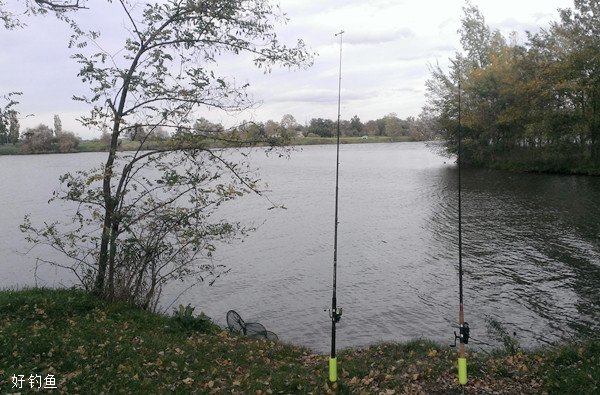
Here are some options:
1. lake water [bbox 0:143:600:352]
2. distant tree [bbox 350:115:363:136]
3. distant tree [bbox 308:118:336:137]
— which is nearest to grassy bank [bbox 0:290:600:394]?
lake water [bbox 0:143:600:352]

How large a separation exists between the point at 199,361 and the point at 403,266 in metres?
11.4

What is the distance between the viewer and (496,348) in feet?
33.8

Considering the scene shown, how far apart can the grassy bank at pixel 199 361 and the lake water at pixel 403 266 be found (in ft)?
8.95

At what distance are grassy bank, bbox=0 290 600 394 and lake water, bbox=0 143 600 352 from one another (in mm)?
2728

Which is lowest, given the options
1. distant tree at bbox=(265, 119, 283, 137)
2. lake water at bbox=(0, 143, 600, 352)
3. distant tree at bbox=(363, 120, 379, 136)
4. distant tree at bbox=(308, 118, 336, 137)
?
lake water at bbox=(0, 143, 600, 352)

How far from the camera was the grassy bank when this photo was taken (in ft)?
21.2

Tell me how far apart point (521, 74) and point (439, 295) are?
40.5 metres

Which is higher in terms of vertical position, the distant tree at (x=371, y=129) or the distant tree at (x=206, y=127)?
the distant tree at (x=371, y=129)

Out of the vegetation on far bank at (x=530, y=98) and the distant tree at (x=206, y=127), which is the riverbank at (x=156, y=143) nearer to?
the distant tree at (x=206, y=127)

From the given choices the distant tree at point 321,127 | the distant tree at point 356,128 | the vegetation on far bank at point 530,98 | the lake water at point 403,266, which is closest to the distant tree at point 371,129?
the distant tree at point 356,128

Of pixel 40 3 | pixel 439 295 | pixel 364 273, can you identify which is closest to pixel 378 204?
pixel 364 273

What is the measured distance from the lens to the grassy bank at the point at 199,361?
647 centimetres

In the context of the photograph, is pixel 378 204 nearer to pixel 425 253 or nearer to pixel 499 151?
pixel 425 253

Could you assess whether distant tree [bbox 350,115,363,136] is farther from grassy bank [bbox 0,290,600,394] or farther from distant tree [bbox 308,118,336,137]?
grassy bank [bbox 0,290,600,394]
